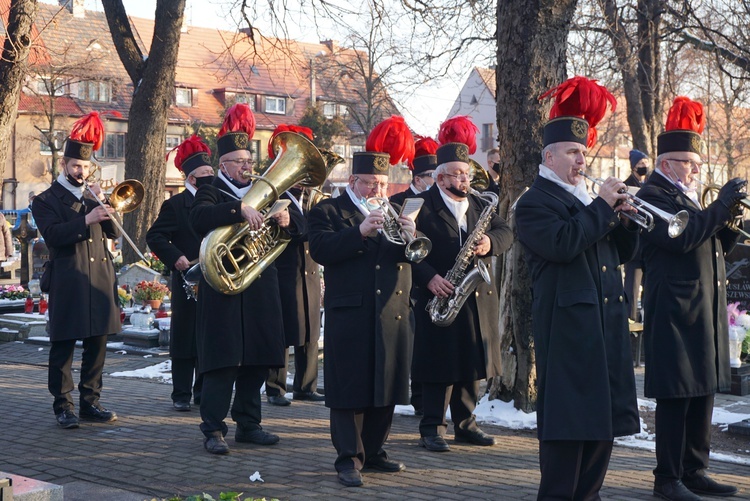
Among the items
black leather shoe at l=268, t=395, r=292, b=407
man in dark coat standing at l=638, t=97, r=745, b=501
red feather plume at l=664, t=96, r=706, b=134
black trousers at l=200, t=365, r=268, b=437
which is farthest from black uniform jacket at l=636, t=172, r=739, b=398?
black leather shoe at l=268, t=395, r=292, b=407

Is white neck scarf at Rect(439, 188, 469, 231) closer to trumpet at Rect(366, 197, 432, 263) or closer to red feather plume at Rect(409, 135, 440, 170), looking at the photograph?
trumpet at Rect(366, 197, 432, 263)

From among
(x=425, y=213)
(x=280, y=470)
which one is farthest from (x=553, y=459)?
(x=425, y=213)

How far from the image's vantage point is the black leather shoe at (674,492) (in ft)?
19.7

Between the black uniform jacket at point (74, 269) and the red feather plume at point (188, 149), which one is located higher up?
the red feather plume at point (188, 149)

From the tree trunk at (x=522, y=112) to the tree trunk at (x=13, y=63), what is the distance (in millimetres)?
4412

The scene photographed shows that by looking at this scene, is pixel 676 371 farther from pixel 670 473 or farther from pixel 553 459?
pixel 553 459

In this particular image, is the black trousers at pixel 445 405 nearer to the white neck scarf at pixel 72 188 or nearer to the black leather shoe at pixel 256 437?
the black leather shoe at pixel 256 437

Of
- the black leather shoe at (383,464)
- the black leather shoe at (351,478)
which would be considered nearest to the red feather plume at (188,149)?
the black leather shoe at (383,464)

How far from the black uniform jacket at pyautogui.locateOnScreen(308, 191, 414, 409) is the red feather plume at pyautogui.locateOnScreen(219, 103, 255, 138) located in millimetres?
1305

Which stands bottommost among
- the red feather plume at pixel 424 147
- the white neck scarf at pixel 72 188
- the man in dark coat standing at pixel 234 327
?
the man in dark coat standing at pixel 234 327

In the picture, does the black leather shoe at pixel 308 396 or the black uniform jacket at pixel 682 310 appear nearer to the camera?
the black uniform jacket at pixel 682 310

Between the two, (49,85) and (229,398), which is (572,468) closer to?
(229,398)

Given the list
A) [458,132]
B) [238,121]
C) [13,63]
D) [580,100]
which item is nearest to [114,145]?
[13,63]

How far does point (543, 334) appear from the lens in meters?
5.49
